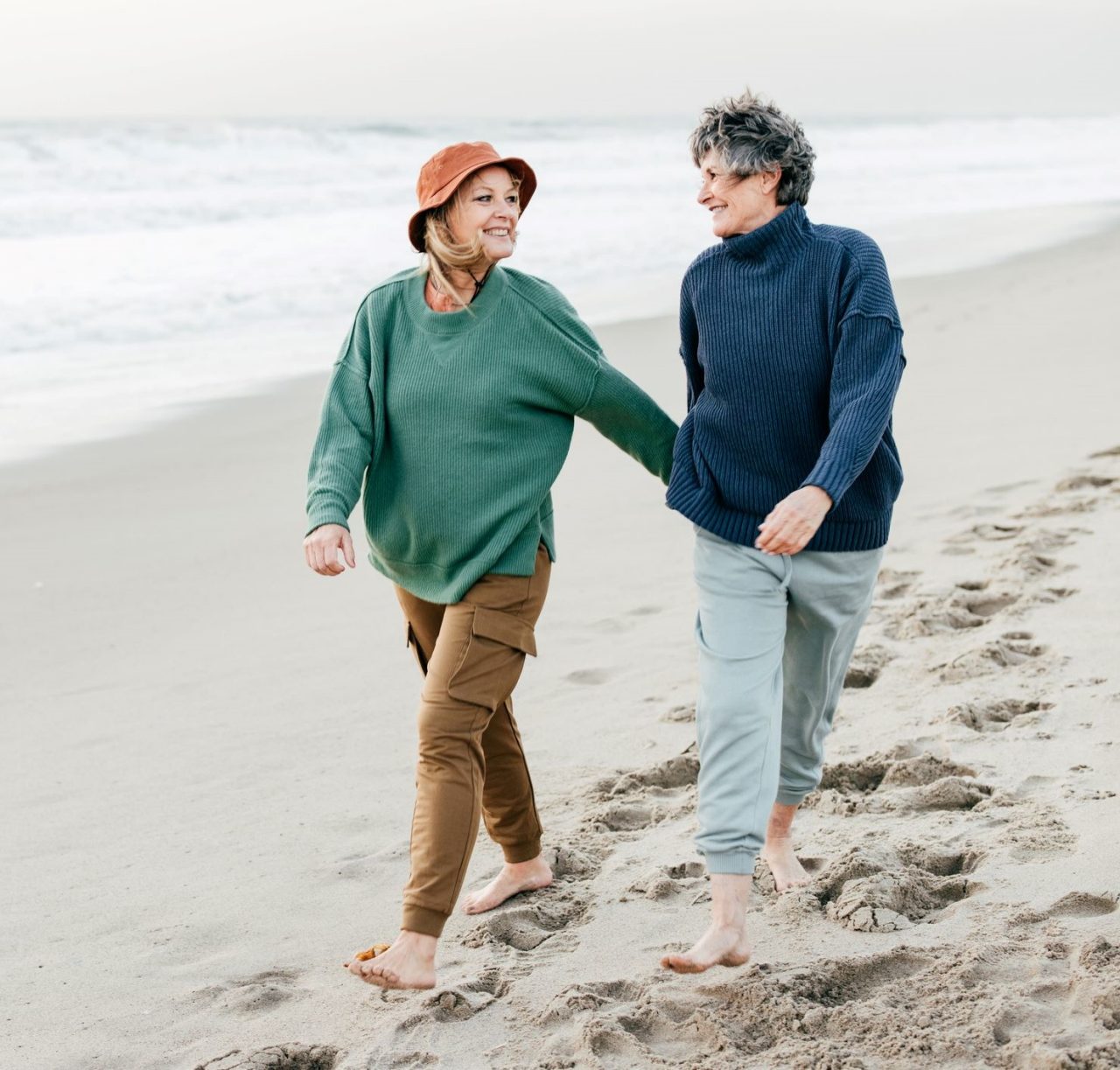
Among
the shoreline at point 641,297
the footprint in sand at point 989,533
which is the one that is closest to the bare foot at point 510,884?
the footprint in sand at point 989,533

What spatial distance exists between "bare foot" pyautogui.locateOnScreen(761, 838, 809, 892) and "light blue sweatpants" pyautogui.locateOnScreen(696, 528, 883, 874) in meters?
0.43

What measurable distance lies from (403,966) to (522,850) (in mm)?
593

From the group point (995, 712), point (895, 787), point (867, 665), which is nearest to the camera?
point (895, 787)

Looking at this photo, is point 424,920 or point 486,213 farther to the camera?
point 486,213

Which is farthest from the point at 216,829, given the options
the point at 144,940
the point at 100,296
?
the point at 100,296

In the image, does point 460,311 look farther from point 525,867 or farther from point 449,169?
point 525,867

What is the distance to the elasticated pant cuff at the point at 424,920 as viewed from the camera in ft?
9.62

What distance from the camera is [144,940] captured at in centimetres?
328

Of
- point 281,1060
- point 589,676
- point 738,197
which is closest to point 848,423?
point 738,197

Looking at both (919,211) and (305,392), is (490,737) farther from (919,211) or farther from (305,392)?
(919,211)

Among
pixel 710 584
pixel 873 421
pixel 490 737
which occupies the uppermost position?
pixel 873 421

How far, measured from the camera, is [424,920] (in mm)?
2936

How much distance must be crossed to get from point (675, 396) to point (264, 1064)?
6.53 metres

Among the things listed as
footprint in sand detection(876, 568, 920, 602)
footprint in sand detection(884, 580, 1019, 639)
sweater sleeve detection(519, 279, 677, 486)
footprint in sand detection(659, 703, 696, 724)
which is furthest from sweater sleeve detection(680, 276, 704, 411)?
footprint in sand detection(876, 568, 920, 602)
